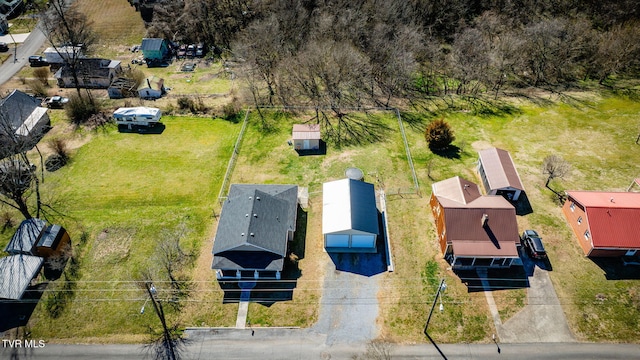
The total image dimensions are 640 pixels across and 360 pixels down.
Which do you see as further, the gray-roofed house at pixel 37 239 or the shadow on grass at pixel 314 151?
the shadow on grass at pixel 314 151

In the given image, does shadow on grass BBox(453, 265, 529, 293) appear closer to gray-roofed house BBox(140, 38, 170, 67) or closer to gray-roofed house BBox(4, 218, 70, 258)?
gray-roofed house BBox(4, 218, 70, 258)

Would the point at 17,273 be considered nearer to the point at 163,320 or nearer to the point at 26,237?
the point at 26,237

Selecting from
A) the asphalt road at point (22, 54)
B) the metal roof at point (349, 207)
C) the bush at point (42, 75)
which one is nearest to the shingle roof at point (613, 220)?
the metal roof at point (349, 207)

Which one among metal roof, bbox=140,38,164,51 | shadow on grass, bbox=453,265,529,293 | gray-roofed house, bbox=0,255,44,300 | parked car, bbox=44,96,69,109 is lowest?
shadow on grass, bbox=453,265,529,293

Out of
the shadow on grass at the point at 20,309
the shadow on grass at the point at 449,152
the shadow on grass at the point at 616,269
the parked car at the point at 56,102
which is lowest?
the shadow on grass at the point at 20,309

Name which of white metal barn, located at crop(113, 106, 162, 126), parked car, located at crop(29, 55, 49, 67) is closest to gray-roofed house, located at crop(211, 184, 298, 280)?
white metal barn, located at crop(113, 106, 162, 126)

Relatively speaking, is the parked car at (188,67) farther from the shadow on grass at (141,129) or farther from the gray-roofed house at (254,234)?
the gray-roofed house at (254,234)
